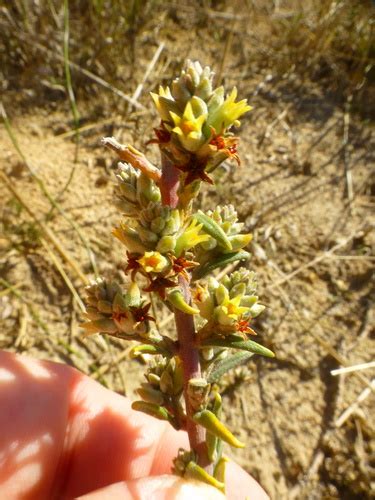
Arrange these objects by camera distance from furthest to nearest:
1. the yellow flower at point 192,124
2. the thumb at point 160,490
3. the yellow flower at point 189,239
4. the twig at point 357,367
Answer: the twig at point 357,367 < the thumb at point 160,490 < the yellow flower at point 189,239 < the yellow flower at point 192,124

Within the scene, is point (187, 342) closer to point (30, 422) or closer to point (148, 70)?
point (30, 422)

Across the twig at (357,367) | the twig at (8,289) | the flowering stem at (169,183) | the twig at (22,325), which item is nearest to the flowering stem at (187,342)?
the flowering stem at (169,183)

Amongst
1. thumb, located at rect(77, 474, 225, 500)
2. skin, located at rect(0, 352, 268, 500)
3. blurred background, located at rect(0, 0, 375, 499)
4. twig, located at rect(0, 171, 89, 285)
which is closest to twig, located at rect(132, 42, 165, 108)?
blurred background, located at rect(0, 0, 375, 499)

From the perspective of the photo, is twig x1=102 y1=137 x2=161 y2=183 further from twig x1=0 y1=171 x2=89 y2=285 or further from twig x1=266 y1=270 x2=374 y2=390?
twig x1=266 y1=270 x2=374 y2=390

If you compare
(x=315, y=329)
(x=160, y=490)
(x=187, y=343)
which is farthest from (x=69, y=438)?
(x=315, y=329)

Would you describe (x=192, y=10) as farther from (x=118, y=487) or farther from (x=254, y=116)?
(x=118, y=487)

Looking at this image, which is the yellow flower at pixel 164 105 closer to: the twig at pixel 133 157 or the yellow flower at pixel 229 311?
the twig at pixel 133 157

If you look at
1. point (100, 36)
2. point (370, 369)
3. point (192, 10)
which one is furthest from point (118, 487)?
point (192, 10)
